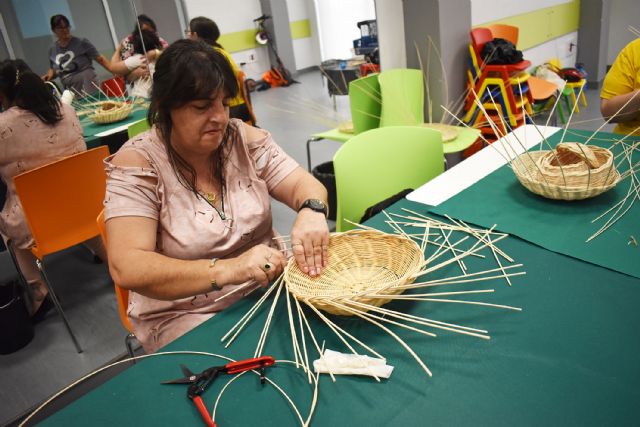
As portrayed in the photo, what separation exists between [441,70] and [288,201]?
92.0 inches

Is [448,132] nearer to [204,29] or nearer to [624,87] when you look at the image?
[624,87]

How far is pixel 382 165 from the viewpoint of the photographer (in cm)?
185

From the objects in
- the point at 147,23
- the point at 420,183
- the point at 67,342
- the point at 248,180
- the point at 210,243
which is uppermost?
the point at 147,23

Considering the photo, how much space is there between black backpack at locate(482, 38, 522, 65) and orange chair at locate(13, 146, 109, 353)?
9.08 ft

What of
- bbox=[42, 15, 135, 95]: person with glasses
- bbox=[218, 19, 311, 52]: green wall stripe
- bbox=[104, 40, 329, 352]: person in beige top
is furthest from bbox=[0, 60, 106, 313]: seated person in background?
bbox=[218, 19, 311, 52]: green wall stripe

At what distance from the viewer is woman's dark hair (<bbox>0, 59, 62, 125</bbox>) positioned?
2334 millimetres

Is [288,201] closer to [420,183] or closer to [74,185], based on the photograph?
[420,183]

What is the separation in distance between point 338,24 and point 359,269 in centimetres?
930

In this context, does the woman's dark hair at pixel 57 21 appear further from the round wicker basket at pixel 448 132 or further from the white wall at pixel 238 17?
the white wall at pixel 238 17

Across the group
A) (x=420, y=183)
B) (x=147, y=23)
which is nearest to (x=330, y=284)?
(x=420, y=183)

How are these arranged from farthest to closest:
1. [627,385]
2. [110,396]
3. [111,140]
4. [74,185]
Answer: [111,140] → [74,185] → [110,396] → [627,385]

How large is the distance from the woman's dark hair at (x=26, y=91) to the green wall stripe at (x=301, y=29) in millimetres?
7884

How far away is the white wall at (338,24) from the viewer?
346 inches

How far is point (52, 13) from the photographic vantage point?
9.88 ft
